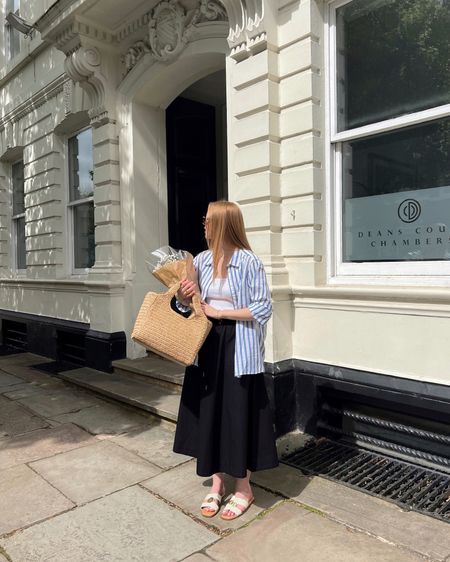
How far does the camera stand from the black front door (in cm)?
654

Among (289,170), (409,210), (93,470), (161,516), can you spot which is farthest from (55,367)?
(409,210)

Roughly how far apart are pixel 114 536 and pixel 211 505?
586mm

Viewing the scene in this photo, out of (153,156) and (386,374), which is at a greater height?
(153,156)

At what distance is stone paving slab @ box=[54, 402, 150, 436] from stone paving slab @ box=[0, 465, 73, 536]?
944 mm

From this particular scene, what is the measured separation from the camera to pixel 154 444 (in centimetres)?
407

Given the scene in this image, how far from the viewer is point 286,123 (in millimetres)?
4105

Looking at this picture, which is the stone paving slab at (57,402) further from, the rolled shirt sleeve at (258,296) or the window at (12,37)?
the window at (12,37)

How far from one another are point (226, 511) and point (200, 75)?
474cm

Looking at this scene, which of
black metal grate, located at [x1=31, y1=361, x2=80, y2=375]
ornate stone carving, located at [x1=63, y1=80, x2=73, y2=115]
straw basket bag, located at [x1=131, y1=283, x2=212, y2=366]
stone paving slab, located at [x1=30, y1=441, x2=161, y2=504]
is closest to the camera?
straw basket bag, located at [x1=131, y1=283, x2=212, y2=366]

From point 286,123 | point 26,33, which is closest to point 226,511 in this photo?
point 286,123

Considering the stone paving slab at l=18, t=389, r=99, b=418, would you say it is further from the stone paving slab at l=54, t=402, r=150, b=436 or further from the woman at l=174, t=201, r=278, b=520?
the woman at l=174, t=201, r=278, b=520

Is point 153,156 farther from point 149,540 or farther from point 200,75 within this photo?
point 149,540

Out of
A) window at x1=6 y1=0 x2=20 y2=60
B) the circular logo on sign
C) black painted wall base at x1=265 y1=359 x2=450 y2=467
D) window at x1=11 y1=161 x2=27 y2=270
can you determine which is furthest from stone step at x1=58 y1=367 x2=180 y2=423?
window at x1=6 y1=0 x2=20 y2=60

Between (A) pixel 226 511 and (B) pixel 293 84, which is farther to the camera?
(B) pixel 293 84
